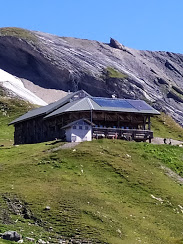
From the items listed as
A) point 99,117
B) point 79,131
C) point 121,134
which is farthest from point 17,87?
point 79,131

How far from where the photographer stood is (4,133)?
95.9 metres

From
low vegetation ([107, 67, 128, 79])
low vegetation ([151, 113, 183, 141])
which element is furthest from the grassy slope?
low vegetation ([107, 67, 128, 79])

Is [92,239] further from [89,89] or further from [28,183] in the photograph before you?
[89,89]

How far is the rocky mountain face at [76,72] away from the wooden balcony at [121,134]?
73.4m

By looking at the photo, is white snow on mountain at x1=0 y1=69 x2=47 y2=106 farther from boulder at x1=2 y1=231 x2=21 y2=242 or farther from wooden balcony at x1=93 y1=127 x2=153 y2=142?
boulder at x1=2 y1=231 x2=21 y2=242

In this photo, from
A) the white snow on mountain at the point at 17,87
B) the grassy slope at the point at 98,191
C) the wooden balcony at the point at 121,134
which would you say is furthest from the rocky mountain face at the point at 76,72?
the grassy slope at the point at 98,191

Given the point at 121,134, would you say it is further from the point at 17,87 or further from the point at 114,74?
the point at 114,74

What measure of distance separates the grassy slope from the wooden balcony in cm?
516

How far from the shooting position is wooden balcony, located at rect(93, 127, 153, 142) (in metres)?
Result: 67.1

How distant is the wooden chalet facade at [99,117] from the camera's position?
6912 cm

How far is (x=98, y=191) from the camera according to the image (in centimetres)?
4694

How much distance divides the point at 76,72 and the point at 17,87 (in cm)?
2244

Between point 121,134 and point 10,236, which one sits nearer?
point 10,236

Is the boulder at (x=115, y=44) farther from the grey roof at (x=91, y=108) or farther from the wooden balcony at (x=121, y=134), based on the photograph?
the wooden balcony at (x=121, y=134)
